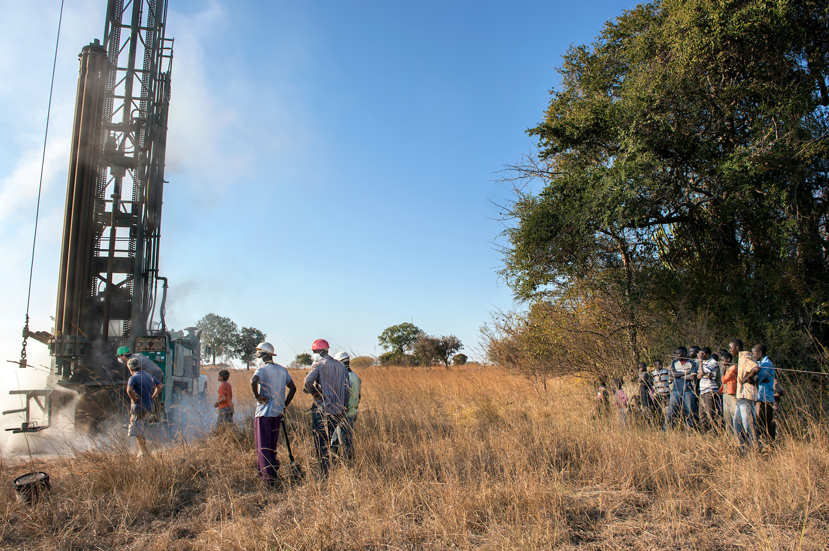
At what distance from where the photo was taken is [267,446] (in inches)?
229

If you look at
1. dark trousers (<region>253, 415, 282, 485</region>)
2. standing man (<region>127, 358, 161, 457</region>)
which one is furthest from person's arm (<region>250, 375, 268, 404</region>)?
standing man (<region>127, 358, 161, 457</region>)

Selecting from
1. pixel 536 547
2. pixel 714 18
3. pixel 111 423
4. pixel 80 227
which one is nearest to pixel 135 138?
pixel 80 227

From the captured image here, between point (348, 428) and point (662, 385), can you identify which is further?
point (662, 385)

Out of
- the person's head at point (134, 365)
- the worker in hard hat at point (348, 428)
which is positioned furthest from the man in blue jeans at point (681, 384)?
the person's head at point (134, 365)

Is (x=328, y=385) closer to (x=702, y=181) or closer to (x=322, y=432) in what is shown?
(x=322, y=432)

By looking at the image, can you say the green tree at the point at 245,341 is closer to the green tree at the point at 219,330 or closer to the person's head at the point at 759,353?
the green tree at the point at 219,330

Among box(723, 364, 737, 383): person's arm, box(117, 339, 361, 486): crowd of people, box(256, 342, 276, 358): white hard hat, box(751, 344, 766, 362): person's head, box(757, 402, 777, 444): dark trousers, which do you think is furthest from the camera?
box(723, 364, 737, 383): person's arm

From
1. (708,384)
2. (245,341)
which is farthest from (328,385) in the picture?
(245,341)

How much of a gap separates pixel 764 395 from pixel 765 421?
1.11ft

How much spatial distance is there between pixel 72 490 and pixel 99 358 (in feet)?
18.1

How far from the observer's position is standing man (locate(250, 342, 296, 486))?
5.66 metres

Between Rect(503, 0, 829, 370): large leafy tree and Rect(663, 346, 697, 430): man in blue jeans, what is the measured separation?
9.83 ft

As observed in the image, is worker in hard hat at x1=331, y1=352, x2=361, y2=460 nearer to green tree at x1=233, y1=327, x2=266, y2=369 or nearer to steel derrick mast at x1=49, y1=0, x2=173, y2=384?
steel derrick mast at x1=49, y1=0, x2=173, y2=384

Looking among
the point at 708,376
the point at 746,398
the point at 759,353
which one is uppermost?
the point at 759,353
